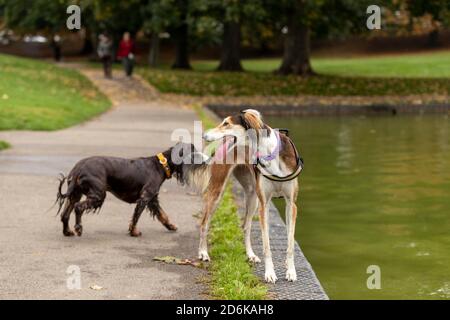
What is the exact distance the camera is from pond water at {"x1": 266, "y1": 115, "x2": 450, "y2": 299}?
974 cm

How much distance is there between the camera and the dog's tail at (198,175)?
9.92m

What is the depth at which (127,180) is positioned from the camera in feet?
34.6

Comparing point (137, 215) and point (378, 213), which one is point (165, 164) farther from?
point (378, 213)

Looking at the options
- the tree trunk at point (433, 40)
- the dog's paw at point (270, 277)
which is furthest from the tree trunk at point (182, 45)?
the dog's paw at point (270, 277)

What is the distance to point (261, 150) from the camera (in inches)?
329

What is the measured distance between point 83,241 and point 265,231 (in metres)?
2.42

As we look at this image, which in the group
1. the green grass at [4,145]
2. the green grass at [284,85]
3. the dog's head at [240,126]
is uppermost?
the dog's head at [240,126]

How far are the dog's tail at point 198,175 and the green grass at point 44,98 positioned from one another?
12683mm

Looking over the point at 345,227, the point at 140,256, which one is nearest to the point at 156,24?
the point at 345,227

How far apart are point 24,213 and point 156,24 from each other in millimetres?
32154

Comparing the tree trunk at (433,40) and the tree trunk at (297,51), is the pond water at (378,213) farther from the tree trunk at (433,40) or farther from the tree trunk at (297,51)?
the tree trunk at (433,40)

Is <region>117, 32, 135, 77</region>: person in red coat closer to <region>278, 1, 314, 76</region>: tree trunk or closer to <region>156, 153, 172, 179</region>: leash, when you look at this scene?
<region>278, 1, 314, 76</region>: tree trunk

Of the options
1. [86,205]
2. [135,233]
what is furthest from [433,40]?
[86,205]

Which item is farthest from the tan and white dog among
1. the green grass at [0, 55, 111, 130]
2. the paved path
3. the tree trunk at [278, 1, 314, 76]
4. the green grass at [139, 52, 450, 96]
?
the tree trunk at [278, 1, 314, 76]
